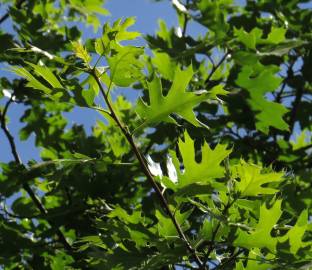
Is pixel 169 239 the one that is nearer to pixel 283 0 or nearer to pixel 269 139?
pixel 269 139

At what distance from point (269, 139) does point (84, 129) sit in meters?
1.21

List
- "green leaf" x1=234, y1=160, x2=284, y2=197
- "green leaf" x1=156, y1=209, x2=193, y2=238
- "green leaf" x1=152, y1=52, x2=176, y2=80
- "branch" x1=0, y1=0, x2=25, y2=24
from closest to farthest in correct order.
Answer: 1. "green leaf" x1=234, y1=160, x2=284, y2=197
2. "green leaf" x1=156, y1=209, x2=193, y2=238
3. "green leaf" x1=152, y1=52, x2=176, y2=80
4. "branch" x1=0, y1=0, x2=25, y2=24

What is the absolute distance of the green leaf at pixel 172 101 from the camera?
211 cm

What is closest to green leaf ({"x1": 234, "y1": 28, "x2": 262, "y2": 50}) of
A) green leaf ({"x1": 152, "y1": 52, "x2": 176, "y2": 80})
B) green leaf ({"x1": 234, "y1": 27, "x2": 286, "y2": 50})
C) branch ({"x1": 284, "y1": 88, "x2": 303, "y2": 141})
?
green leaf ({"x1": 234, "y1": 27, "x2": 286, "y2": 50})

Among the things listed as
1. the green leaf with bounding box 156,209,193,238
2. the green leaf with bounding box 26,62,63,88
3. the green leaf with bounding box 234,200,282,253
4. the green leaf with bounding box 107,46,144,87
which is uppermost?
the green leaf with bounding box 26,62,63,88

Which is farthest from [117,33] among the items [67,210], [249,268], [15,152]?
[15,152]

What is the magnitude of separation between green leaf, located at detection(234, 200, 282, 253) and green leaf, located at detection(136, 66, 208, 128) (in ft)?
1.15

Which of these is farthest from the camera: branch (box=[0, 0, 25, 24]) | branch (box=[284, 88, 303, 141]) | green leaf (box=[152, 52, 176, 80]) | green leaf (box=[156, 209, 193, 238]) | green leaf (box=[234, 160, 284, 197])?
branch (box=[0, 0, 25, 24])

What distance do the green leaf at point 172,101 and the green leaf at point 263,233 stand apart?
1.15 ft

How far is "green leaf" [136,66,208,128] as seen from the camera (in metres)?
2.11

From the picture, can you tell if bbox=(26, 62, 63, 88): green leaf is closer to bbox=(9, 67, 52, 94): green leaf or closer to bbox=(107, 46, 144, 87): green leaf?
bbox=(9, 67, 52, 94): green leaf

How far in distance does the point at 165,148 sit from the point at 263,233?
6.22ft

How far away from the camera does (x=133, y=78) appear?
2215 millimetres

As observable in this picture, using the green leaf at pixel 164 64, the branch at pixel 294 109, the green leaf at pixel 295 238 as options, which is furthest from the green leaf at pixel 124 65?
the branch at pixel 294 109
